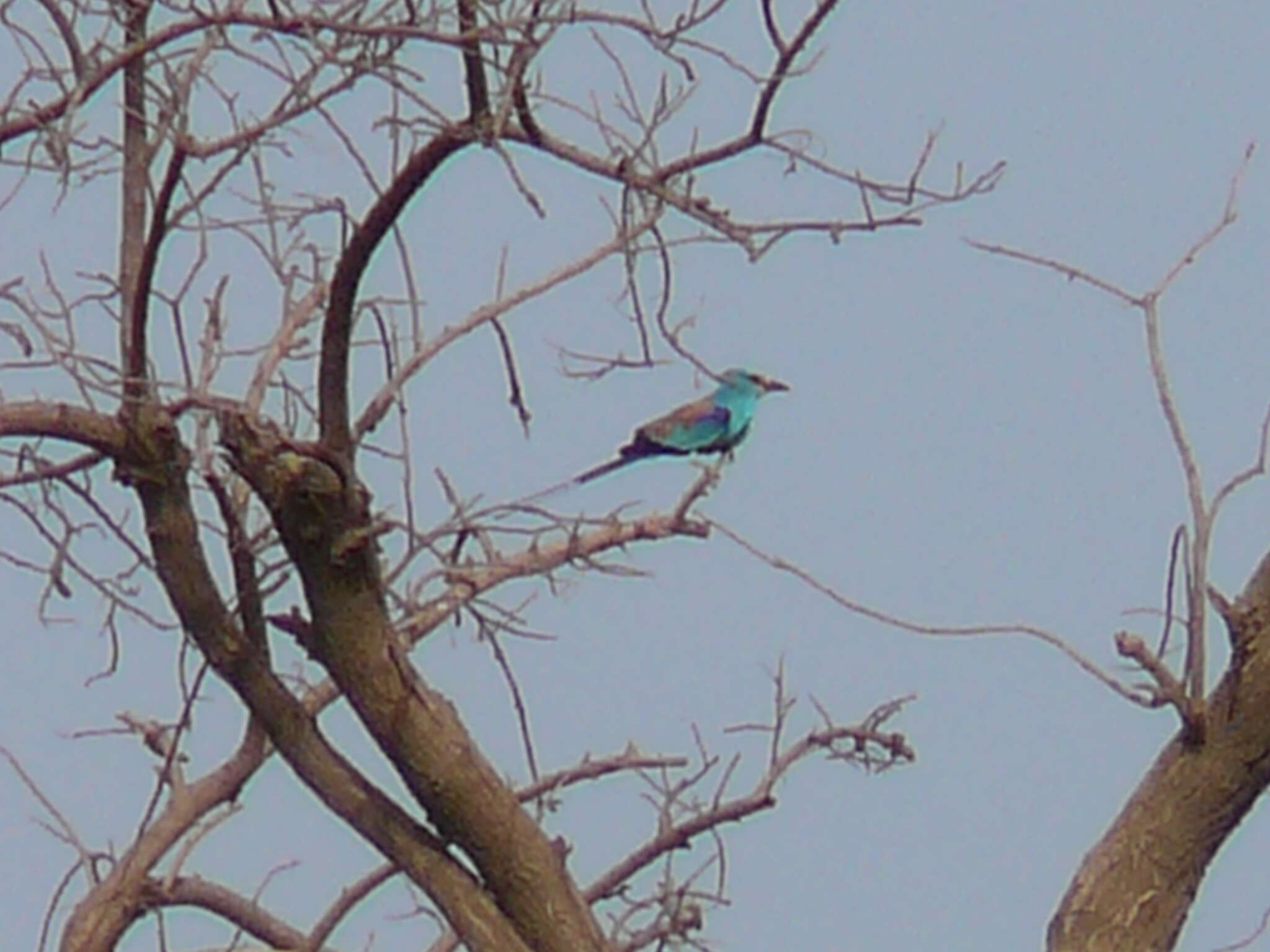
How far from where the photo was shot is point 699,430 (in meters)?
4.02

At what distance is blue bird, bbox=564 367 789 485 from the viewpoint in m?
3.96

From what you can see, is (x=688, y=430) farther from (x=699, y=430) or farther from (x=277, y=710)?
(x=277, y=710)

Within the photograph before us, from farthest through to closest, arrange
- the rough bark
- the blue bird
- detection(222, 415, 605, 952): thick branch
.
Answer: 1. the blue bird
2. detection(222, 415, 605, 952): thick branch
3. the rough bark

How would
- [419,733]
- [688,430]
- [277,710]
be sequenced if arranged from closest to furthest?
1. [419,733]
2. [277,710]
3. [688,430]

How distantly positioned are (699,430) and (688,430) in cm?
3

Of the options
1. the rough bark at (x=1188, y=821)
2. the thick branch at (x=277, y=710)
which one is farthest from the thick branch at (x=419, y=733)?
the rough bark at (x=1188, y=821)

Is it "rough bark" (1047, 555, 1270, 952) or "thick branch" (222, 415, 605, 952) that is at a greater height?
"thick branch" (222, 415, 605, 952)

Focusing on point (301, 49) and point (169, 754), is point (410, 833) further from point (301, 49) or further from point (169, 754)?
point (301, 49)

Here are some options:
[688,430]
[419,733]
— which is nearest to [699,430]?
[688,430]

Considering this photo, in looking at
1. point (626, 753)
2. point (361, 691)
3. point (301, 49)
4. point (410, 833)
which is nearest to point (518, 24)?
point (301, 49)

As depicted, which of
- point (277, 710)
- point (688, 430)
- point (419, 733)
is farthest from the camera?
point (688, 430)

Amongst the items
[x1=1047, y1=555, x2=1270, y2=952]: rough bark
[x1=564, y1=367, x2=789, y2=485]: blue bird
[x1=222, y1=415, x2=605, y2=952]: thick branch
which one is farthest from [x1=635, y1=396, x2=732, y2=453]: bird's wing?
[x1=1047, y1=555, x2=1270, y2=952]: rough bark

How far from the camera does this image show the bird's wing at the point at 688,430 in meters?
3.97

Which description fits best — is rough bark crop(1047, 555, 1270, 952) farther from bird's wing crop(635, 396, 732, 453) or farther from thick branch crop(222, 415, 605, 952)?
bird's wing crop(635, 396, 732, 453)
